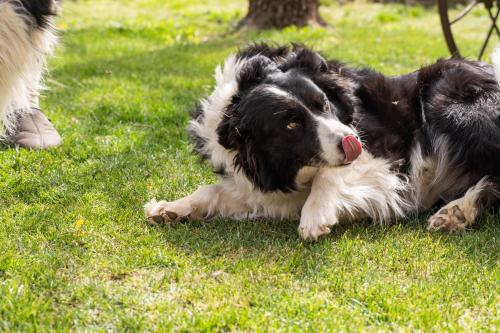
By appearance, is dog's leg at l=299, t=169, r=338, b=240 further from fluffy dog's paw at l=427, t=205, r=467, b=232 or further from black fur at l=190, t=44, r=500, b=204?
fluffy dog's paw at l=427, t=205, r=467, b=232

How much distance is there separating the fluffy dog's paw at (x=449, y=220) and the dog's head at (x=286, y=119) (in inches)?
23.0

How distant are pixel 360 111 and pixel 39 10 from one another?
6.28 ft

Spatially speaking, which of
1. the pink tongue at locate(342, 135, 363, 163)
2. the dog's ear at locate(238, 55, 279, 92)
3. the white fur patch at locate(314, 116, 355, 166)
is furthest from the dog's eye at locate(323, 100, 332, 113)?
the dog's ear at locate(238, 55, 279, 92)

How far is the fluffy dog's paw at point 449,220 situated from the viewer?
3.34m

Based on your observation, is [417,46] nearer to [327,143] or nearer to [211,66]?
[211,66]

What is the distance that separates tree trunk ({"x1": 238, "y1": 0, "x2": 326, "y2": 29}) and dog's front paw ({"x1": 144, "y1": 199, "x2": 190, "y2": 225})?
6897 mm

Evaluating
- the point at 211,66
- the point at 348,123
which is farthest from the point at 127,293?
the point at 211,66

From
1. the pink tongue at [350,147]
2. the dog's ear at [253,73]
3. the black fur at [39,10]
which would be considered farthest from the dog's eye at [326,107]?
the black fur at [39,10]

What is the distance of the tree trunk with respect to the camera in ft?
32.5

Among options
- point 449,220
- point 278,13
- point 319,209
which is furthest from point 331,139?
point 278,13

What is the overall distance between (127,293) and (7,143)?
2.47 metres

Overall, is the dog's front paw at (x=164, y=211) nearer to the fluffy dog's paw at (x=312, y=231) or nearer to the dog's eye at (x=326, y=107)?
the fluffy dog's paw at (x=312, y=231)

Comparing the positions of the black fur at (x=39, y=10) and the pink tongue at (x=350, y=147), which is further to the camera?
the black fur at (x=39, y=10)

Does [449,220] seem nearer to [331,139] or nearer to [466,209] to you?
[466,209]
